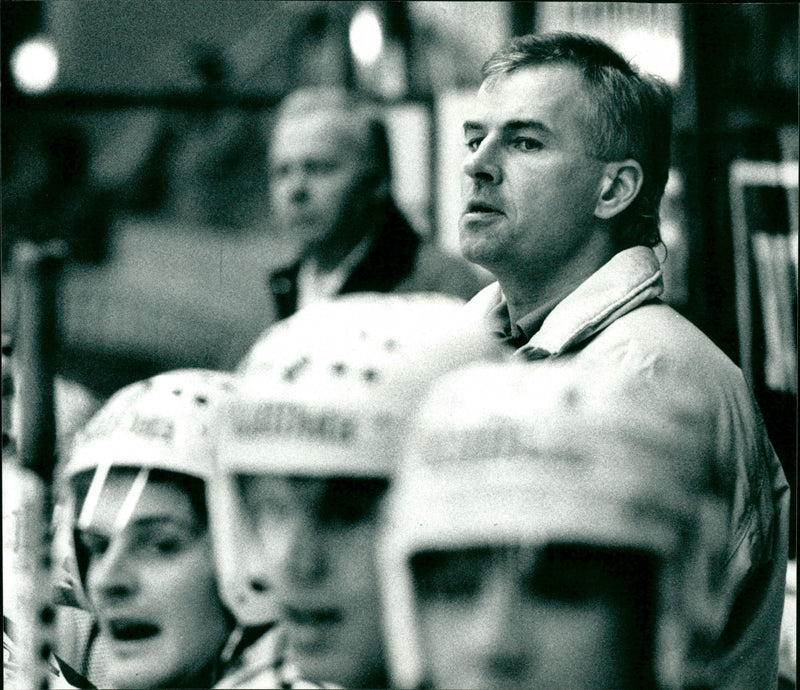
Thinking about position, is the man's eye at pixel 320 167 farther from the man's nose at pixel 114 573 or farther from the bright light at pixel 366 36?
the man's nose at pixel 114 573

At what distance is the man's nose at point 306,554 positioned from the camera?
249 cm

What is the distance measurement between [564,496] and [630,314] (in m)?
0.47

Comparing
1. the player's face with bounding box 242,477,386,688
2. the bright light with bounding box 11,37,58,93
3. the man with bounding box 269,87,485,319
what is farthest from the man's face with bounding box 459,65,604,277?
the bright light with bounding box 11,37,58,93

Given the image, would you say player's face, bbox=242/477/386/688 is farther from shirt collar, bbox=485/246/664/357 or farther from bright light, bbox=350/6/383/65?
bright light, bbox=350/6/383/65

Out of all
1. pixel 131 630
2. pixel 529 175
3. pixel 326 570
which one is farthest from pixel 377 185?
pixel 131 630

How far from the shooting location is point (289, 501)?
2502 mm

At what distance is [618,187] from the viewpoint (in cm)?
265

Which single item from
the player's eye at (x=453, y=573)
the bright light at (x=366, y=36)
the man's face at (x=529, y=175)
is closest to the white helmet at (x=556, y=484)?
the player's eye at (x=453, y=573)

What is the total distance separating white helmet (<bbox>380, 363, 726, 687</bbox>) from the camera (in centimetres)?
238

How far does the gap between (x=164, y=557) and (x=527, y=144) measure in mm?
1252

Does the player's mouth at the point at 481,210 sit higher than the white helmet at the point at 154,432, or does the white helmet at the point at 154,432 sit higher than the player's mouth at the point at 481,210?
the player's mouth at the point at 481,210

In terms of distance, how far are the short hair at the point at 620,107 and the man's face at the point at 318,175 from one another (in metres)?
0.37

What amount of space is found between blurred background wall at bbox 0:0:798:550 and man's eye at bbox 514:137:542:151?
16cm

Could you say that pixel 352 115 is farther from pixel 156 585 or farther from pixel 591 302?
pixel 156 585
